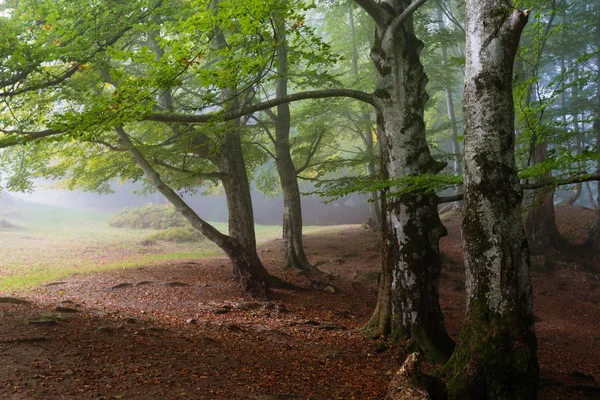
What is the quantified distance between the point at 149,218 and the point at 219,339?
3006cm

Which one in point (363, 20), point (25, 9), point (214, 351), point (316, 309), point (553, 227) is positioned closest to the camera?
point (214, 351)

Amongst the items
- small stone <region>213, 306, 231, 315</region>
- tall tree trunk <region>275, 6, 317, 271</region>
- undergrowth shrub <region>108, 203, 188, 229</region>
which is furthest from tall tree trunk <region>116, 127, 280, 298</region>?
undergrowth shrub <region>108, 203, 188, 229</region>

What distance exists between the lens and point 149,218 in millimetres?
34969

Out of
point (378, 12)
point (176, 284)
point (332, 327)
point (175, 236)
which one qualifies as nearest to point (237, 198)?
point (176, 284)

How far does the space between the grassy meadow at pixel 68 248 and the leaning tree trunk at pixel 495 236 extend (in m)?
11.9

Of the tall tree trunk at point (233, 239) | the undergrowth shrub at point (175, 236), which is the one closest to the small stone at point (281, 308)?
the tall tree trunk at point (233, 239)

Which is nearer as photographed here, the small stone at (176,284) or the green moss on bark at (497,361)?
the green moss on bark at (497,361)

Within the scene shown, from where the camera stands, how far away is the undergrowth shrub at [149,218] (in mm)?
33281

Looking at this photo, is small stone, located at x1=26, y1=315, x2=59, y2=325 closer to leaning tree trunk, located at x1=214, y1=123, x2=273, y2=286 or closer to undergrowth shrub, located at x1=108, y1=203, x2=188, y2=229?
leaning tree trunk, located at x1=214, y1=123, x2=273, y2=286

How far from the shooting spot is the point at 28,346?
5242mm

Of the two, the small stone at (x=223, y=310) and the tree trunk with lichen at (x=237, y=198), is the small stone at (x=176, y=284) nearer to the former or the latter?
the tree trunk with lichen at (x=237, y=198)

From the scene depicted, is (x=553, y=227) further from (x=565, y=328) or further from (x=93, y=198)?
(x=93, y=198)

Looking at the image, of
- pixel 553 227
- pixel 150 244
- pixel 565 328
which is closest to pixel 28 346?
pixel 565 328

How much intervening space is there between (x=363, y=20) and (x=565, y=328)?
48.9 ft
